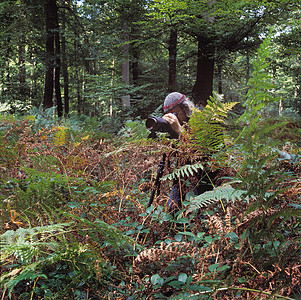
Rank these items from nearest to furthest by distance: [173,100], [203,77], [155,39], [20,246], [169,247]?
[20,246], [169,247], [173,100], [155,39], [203,77]

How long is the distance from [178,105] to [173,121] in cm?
21

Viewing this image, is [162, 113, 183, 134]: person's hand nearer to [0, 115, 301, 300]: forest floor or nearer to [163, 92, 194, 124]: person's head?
[163, 92, 194, 124]: person's head

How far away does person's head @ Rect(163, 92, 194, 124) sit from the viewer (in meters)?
2.23

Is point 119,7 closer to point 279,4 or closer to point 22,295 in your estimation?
point 279,4

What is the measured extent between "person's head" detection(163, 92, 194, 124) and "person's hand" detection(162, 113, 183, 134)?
5.5 inches

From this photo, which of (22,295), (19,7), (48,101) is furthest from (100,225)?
(19,7)

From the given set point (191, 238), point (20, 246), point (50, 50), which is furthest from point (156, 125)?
point (50, 50)

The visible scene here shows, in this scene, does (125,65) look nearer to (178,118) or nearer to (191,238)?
(178,118)

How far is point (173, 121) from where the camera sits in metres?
2.12

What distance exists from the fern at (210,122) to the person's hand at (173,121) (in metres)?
0.41

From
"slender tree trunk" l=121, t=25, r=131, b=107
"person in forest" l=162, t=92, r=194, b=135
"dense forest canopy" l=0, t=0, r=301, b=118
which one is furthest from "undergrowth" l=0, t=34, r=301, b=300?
"slender tree trunk" l=121, t=25, r=131, b=107

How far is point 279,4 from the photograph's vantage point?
664cm

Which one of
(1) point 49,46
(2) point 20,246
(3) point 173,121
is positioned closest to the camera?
(2) point 20,246

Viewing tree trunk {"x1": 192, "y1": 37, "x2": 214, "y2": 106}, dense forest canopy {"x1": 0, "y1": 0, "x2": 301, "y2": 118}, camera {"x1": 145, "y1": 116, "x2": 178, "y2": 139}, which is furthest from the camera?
tree trunk {"x1": 192, "y1": 37, "x2": 214, "y2": 106}
